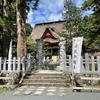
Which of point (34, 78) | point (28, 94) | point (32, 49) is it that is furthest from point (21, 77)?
point (32, 49)

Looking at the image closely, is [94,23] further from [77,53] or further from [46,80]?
[77,53]

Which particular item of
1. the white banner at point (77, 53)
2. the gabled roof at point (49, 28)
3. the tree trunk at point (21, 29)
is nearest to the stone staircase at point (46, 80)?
the white banner at point (77, 53)

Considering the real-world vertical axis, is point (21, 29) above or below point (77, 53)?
above

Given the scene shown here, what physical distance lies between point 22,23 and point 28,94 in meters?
5.62

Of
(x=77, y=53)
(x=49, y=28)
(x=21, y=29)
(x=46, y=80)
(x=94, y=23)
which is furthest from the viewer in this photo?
(x=49, y=28)

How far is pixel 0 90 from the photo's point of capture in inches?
342

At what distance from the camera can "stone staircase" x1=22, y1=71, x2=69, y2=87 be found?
9859 mm

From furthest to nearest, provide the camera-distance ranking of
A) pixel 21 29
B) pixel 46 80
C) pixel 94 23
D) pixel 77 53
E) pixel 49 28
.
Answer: pixel 49 28, pixel 94 23, pixel 21 29, pixel 46 80, pixel 77 53

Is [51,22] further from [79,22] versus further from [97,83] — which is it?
[97,83]

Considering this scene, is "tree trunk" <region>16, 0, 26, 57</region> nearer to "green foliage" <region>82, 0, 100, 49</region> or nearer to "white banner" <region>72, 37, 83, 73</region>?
"white banner" <region>72, 37, 83, 73</region>

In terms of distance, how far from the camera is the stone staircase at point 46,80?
9.86 meters

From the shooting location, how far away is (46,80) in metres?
10.3

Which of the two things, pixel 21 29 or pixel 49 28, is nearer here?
pixel 21 29

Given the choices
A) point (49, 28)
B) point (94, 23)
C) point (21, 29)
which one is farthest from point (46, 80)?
point (49, 28)
